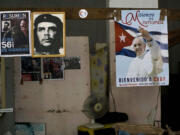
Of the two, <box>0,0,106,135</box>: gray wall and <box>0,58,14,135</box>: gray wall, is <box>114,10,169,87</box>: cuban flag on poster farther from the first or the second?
<box>0,0,106,135</box>: gray wall

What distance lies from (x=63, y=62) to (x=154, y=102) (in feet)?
6.24

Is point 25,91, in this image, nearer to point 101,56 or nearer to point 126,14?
point 101,56

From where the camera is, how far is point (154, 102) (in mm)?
5121

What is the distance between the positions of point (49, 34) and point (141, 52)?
141 cm

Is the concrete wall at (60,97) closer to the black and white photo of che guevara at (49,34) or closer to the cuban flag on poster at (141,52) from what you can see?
the cuban flag on poster at (141,52)

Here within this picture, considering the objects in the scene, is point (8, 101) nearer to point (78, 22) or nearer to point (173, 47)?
point (78, 22)

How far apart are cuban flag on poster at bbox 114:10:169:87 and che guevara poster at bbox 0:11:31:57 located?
133 centimetres

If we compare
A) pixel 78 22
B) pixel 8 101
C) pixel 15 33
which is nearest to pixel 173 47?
pixel 78 22

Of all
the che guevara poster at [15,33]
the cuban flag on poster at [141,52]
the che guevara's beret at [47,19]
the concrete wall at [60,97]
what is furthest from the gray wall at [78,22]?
the che guevara poster at [15,33]

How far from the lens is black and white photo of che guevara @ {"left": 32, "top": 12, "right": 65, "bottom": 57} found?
3701 millimetres

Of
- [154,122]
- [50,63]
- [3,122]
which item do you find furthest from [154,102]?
[3,122]

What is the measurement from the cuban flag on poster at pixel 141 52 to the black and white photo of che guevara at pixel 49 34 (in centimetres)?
87

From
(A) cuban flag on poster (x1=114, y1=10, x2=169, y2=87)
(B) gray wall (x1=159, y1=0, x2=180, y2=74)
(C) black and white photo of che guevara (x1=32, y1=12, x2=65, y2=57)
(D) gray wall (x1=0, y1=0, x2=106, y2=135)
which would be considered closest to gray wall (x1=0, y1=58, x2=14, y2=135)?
(C) black and white photo of che guevara (x1=32, y1=12, x2=65, y2=57)

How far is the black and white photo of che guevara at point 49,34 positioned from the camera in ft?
12.1
